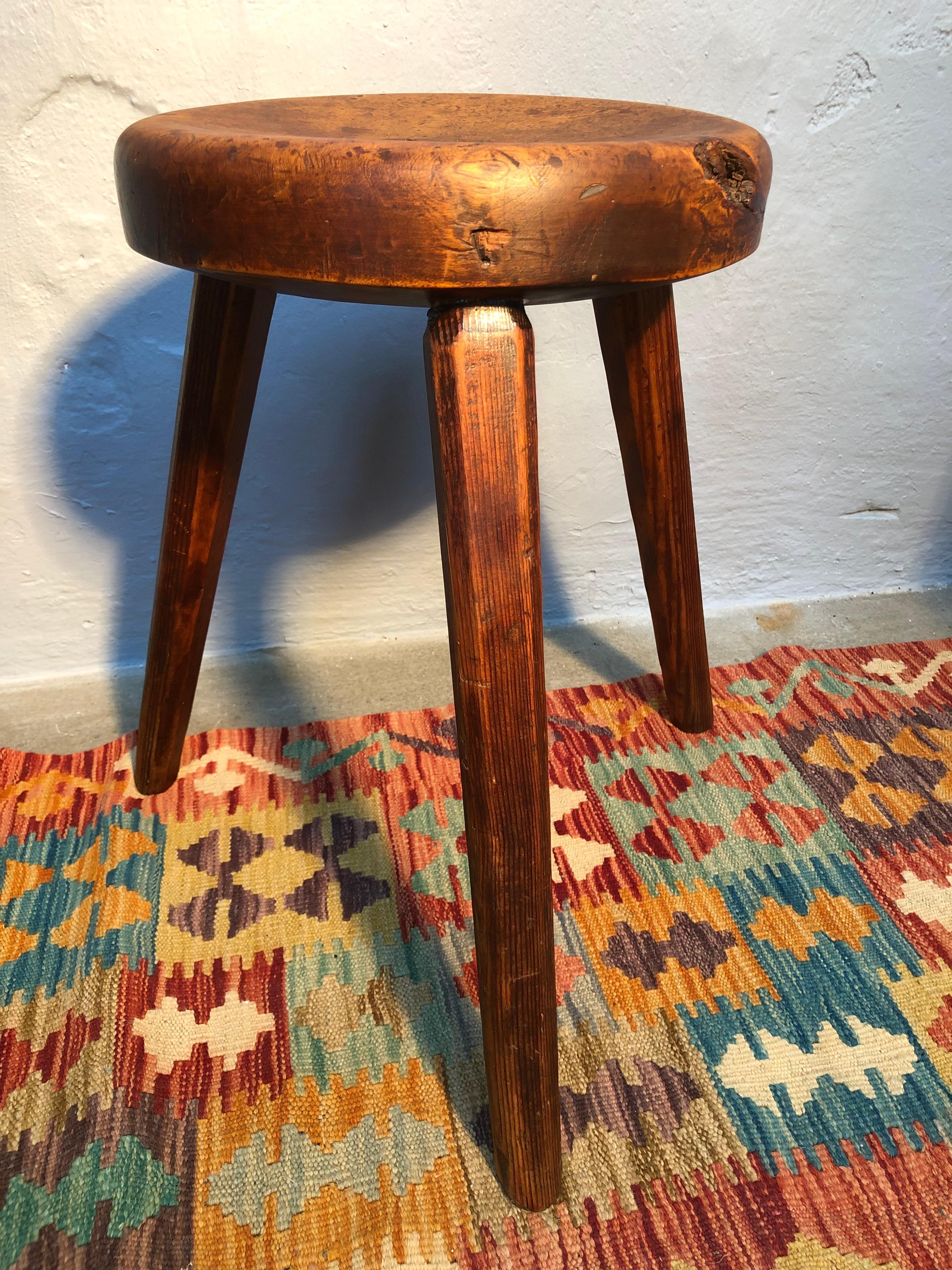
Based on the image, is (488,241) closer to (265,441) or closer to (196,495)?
(196,495)

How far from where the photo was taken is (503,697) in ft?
1.51

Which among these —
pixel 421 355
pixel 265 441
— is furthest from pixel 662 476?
pixel 265 441

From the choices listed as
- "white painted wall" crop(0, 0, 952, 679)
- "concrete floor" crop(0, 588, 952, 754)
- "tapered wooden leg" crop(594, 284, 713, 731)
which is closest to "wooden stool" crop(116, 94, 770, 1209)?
"tapered wooden leg" crop(594, 284, 713, 731)

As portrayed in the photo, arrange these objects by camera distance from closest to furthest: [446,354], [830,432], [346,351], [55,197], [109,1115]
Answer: [446,354]
[109,1115]
[55,197]
[346,351]
[830,432]

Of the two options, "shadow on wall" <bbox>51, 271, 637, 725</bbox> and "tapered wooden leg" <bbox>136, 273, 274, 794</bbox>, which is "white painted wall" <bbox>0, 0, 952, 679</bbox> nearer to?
"shadow on wall" <bbox>51, 271, 637, 725</bbox>

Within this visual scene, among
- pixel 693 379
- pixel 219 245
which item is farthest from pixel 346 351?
pixel 219 245

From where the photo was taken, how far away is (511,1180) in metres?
0.51

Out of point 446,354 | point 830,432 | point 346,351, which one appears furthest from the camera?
point 830,432

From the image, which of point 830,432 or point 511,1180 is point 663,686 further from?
point 511,1180

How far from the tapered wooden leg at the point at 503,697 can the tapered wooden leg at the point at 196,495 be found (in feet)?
0.81

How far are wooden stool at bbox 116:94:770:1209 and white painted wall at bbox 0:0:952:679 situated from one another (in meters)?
0.26

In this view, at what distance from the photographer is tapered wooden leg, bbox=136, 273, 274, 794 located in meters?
0.64

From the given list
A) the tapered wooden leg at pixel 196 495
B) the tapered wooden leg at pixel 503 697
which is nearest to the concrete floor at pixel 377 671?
the tapered wooden leg at pixel 196 495

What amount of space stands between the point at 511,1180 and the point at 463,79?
834 mm
